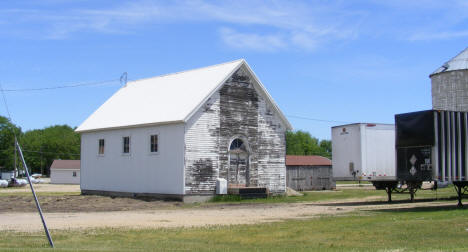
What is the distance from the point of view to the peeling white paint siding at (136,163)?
3197 cm

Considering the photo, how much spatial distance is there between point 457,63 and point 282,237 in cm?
3451

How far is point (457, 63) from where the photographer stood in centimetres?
4512

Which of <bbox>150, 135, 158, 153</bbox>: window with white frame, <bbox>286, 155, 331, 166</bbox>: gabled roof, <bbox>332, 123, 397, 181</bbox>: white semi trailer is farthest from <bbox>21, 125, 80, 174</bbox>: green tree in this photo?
<bbox>332, 123, 397, 181</bbox>: white semi trailer

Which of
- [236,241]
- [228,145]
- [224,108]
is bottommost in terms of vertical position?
[236,241]

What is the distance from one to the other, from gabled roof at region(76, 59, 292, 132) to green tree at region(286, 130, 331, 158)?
9641 centimetres

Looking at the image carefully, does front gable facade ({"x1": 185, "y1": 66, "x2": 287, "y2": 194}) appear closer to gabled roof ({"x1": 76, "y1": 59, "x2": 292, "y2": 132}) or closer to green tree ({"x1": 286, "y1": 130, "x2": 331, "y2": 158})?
gabled roof ({"x1": 76, "y1": 59, "x2": 292, "y2": 132})

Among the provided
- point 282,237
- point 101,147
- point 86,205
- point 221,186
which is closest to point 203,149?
point 221,186

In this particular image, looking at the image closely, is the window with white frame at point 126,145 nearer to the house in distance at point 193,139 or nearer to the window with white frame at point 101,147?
the house in distance at point 193,139

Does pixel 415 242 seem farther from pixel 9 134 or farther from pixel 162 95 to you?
pixel 9 134

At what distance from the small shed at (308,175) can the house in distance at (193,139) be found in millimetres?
14197

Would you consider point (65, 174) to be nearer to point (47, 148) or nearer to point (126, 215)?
point (47, 148)

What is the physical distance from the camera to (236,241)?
14648mm

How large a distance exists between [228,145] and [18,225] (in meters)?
16.3

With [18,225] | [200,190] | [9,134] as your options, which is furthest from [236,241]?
[9,134]
